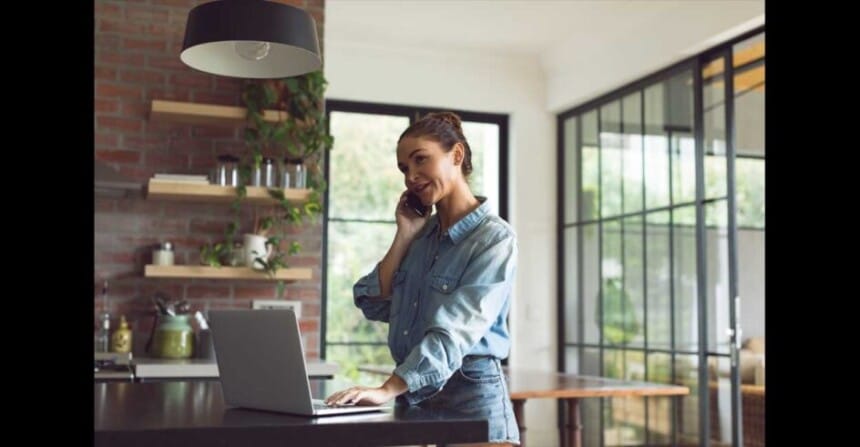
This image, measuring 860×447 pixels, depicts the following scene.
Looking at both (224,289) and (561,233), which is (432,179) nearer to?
(224,289)

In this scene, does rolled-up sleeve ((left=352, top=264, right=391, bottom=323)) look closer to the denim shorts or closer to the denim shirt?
the denim shirt

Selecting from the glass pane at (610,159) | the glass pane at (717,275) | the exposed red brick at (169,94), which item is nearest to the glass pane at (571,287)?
the glass pane at (610,159)

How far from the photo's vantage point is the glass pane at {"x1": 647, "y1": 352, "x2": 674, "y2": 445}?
559 centimetres

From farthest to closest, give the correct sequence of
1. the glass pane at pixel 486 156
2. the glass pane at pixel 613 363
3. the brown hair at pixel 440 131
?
the glass pane at pixel 486 156
the glass pane at pixel 613 363
the brown hair at pixel 440 131

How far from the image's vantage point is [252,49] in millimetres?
2635

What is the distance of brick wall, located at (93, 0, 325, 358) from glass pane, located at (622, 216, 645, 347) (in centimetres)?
207

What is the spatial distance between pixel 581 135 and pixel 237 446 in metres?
5.25

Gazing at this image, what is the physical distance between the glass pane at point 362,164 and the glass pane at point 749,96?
2026 millimetres

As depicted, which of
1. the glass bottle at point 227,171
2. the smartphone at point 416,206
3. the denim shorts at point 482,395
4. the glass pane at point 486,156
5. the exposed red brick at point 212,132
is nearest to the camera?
the denim shorts at point 482,395

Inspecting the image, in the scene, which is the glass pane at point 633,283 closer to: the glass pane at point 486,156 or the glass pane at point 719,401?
the glass pane at point 719,401

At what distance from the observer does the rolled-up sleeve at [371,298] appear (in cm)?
200

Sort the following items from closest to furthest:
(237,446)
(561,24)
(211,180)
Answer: (237,446)
(211,180)
(561,24)

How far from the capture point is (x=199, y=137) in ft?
15.1

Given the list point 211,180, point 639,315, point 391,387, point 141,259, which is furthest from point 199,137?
point 391,387
